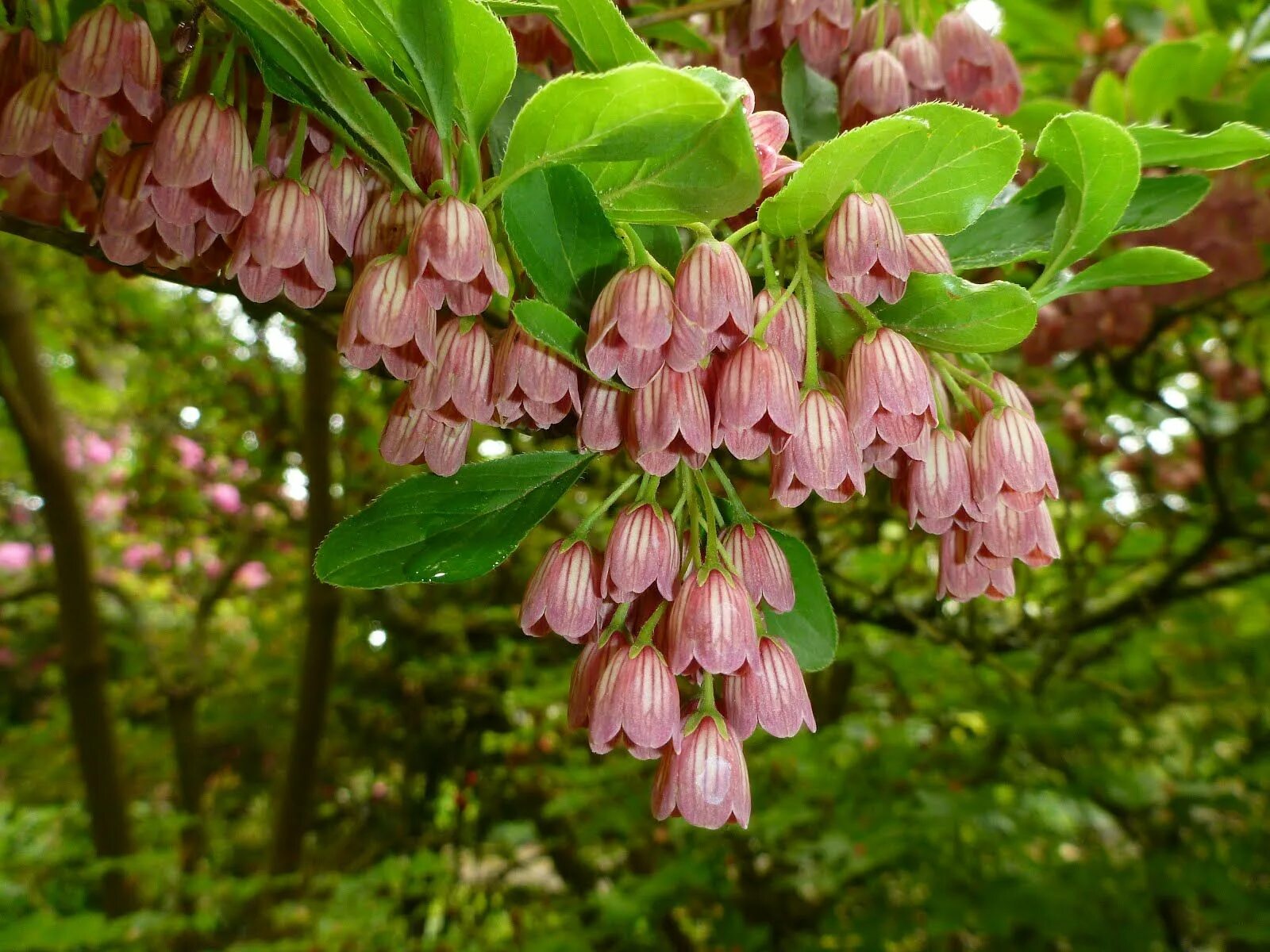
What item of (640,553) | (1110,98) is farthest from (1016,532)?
(1110,98)

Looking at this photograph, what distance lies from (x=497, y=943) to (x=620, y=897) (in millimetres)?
750

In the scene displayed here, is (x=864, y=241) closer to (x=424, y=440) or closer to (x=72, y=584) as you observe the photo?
(x=424, y=440)

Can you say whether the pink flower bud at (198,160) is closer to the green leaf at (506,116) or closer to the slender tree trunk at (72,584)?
the green leaf at (506,116)

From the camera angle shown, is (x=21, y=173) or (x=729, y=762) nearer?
(x=729, y=762)

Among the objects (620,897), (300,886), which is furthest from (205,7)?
(300,886)

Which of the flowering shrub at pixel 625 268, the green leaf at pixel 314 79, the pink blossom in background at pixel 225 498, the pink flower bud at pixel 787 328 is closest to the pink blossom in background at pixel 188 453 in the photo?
the pink blossom in background at pixel 225 498

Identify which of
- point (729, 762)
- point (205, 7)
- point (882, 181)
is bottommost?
point (729, 762)

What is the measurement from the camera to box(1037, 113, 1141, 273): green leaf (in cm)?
64

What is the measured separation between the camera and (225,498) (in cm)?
440

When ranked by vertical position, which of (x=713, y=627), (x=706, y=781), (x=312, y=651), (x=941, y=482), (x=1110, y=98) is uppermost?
(x=1110, y=98)

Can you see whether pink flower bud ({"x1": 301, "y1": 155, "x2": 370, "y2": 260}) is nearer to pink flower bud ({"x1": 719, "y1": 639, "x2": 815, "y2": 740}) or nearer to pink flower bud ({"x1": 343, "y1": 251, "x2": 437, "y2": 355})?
pink flower bud ({"x1": 343, "y1": 251, "x2": 437, "y2": 355})

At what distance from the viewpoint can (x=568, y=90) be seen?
1.71ft

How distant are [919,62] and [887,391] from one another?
0.55 metres

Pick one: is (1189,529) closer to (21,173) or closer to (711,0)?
(711,0)
